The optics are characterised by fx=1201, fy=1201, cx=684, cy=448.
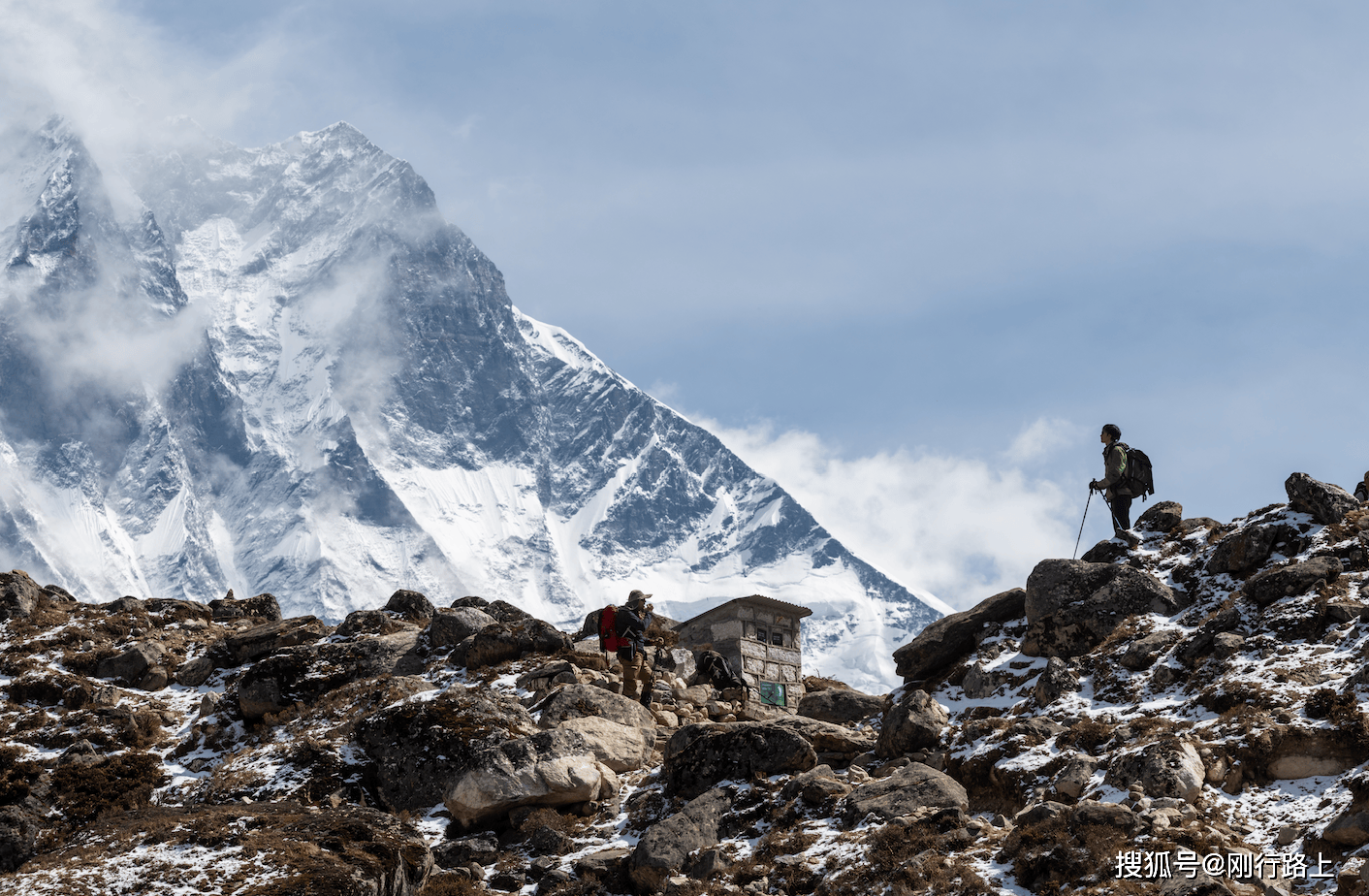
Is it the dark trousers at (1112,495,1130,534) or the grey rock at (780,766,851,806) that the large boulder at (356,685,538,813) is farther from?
the dark trousers at (1112,495,1130,534)

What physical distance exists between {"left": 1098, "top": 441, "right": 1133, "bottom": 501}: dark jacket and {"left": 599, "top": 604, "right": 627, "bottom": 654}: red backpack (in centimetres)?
922

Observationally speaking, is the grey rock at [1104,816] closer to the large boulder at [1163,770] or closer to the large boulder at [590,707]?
the large boulder at [1163,770]

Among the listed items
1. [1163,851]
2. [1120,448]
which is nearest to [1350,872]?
[1163,851]

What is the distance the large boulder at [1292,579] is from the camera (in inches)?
679

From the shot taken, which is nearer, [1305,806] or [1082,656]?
[1305,806]

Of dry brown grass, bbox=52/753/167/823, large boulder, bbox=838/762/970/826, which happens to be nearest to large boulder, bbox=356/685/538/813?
dry brown grass, bbox=52/753/167/823

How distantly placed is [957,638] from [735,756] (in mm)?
6442

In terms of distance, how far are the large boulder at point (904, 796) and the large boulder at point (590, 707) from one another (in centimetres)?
556

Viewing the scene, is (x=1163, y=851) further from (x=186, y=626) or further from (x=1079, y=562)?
(x=186, y=626)

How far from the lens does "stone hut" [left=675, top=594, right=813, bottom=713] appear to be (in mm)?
34688

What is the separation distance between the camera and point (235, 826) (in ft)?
47.7

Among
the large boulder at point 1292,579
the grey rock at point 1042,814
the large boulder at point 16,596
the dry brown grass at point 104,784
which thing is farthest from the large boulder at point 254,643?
the large boulder at point 1292,579

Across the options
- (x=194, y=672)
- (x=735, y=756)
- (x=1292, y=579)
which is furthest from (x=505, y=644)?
(x=1292, y=579)

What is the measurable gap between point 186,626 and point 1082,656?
18.6m
